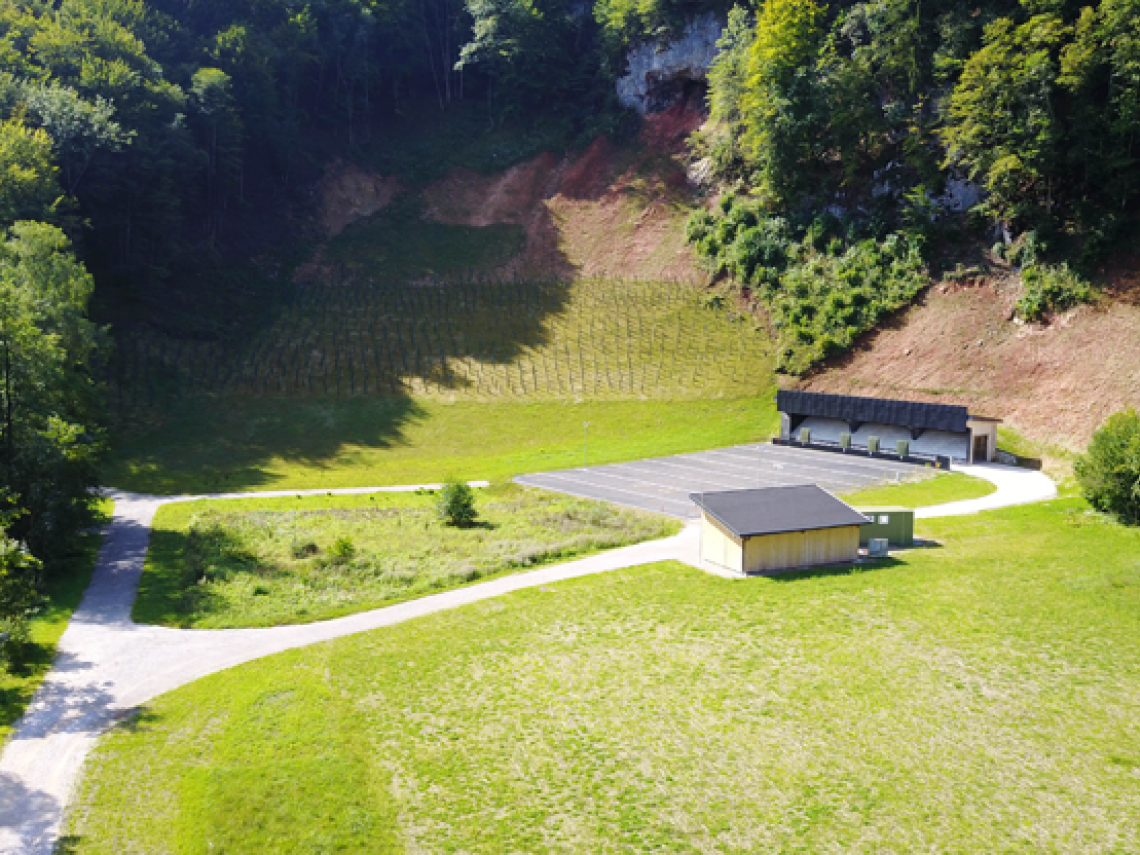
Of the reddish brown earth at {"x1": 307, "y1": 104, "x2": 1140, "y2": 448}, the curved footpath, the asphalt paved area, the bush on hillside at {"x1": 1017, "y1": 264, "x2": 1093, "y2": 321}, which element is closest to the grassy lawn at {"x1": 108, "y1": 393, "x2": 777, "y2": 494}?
the asphalt paved area

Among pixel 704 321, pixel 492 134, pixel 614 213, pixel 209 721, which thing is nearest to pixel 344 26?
pixel 492 134

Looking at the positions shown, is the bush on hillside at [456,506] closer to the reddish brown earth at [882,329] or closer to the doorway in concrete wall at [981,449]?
the doorway in concrete wall at [981,449]

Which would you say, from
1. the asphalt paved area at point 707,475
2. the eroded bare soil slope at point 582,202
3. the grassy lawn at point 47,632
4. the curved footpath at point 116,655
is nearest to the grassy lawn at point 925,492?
the asphalt paved area at point 707,475

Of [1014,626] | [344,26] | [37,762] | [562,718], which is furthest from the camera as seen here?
[344,26]

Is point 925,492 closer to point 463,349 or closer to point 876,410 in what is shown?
point 876,410

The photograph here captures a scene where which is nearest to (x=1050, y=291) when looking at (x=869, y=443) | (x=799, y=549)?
(x=869, y=443)

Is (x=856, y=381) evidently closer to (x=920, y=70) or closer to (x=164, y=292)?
(x=920, y=70)

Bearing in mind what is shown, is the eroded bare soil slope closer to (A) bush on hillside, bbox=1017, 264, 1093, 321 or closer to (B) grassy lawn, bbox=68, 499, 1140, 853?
(A) bush on hillside, bbox=1017, 264, 1093, 321
